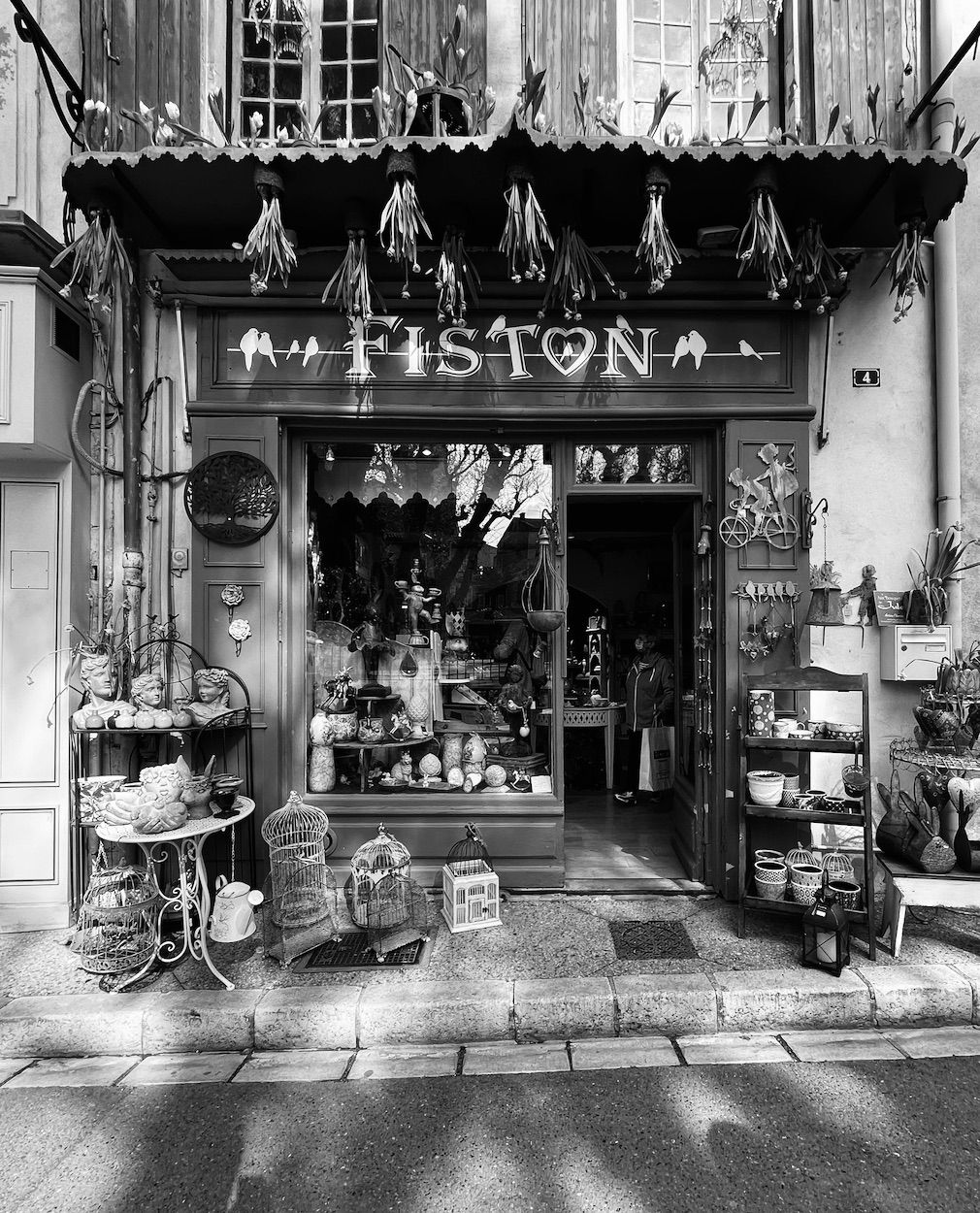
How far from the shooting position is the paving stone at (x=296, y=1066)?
3445 mm

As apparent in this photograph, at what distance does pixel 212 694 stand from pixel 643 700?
541 centimetres

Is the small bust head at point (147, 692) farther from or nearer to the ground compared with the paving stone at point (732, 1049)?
farther from the ground

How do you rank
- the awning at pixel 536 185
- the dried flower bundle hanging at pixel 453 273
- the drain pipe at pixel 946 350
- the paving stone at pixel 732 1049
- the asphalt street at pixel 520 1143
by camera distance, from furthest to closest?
the drain pipe at pixel 946 350, the dried flower bundle hanging at pixel 453 273, the awning at pixel 536 185, the paving stone at pixel 732 1049, the asphalt street at pixel 520 1143

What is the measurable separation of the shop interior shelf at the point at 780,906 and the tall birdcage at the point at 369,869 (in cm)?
225

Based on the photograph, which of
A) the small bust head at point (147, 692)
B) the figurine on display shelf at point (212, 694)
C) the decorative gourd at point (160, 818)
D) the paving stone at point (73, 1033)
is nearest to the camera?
the paving stone at point (73, 1033)

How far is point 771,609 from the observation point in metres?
5.22

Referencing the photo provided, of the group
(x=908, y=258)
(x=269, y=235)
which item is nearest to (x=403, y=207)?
(x=269, y=235)

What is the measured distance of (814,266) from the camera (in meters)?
4.62

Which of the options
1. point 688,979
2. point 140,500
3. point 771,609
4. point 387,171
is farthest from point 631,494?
point 140,500

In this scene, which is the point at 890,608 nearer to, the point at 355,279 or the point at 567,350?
the point at 567,350

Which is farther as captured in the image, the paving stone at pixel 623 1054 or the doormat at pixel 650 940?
the doormat at pixel 650 940

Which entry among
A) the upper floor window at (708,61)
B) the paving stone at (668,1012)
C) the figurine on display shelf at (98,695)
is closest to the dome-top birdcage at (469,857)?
the paving stone at (668,1012)

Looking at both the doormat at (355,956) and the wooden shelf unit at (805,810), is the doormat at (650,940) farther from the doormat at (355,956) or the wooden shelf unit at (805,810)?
the doormat at (355,956)

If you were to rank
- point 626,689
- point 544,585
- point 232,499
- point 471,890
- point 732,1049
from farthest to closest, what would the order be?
1. point 626,689
2. point 544,585
3. point 232,499
4. point 471,890
5. point 732,1049
